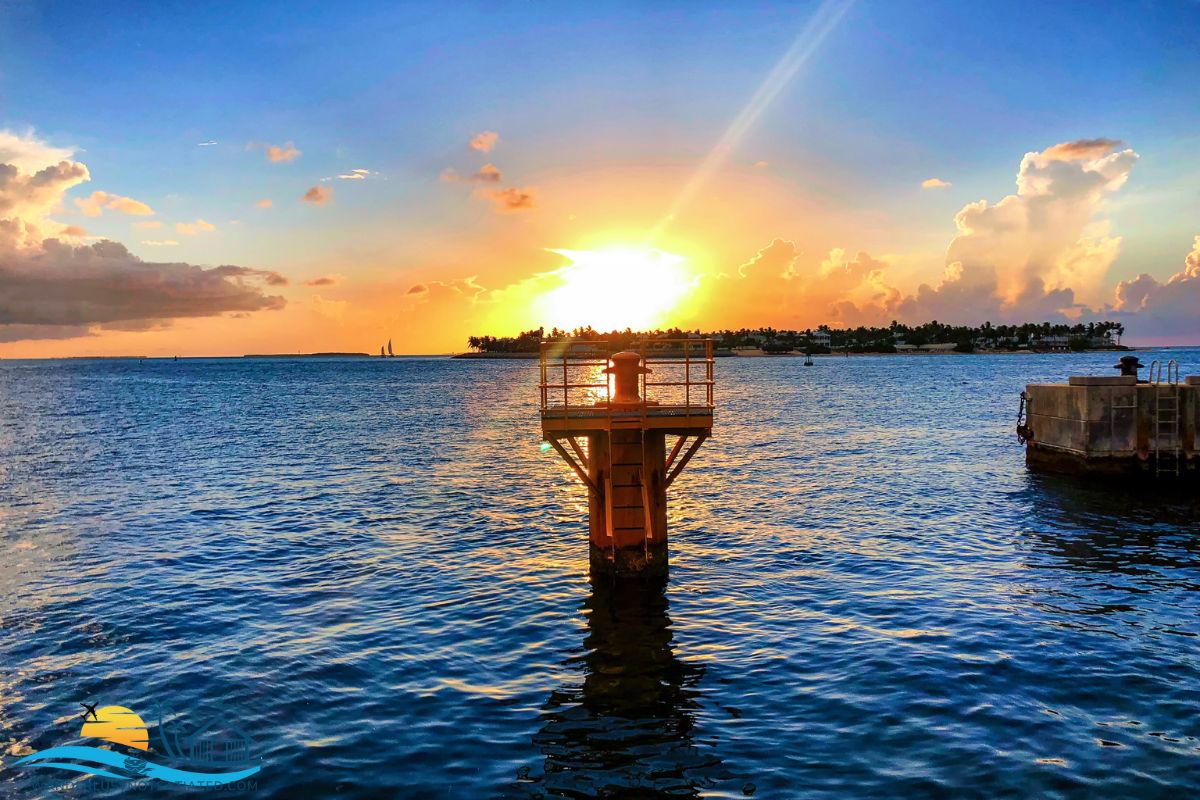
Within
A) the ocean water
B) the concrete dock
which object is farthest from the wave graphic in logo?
the concrete dock

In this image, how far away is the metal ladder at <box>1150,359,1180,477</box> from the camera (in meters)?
30.5

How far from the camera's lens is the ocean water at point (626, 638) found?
10773 mm

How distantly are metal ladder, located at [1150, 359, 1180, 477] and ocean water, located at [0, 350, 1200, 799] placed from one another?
2.04m

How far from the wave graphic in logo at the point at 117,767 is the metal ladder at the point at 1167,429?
110 ft

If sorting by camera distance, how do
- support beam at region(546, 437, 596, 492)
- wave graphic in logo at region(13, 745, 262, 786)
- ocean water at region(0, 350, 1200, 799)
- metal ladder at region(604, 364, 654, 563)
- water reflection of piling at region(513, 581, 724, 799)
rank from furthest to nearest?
support beam at region(546, 437, 596, 492)
metal ladder at region(604, 364, 654, 563)
ocean water at region(0, 350, 1200, 799)
wave graphic in logo at region(13, 745, 262, 786)
water reflection of piling at region(513, 581, 724, 799)

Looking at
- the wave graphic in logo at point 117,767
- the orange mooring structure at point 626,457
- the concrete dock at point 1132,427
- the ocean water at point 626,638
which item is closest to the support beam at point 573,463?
the orange mooring structure at point 626,457

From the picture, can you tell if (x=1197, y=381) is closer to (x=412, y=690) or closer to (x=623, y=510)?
(x=623, y=510)

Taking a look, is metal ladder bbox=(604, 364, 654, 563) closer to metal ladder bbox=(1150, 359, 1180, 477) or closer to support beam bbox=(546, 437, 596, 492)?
support beam bbox=(546, 437, 596, 492)

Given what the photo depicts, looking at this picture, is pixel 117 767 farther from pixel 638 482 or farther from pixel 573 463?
pixel 638 482

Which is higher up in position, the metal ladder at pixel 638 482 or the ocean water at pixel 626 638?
the metal ladder at pixel 638 482

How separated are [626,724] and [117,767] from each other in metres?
7.33

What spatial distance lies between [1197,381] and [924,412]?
41106mm

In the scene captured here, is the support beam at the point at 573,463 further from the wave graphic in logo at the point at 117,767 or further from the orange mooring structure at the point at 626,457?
the wave graphic in logo at the point at 117,767

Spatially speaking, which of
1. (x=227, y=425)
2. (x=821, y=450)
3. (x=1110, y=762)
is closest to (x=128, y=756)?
(x=1110, y=762)
